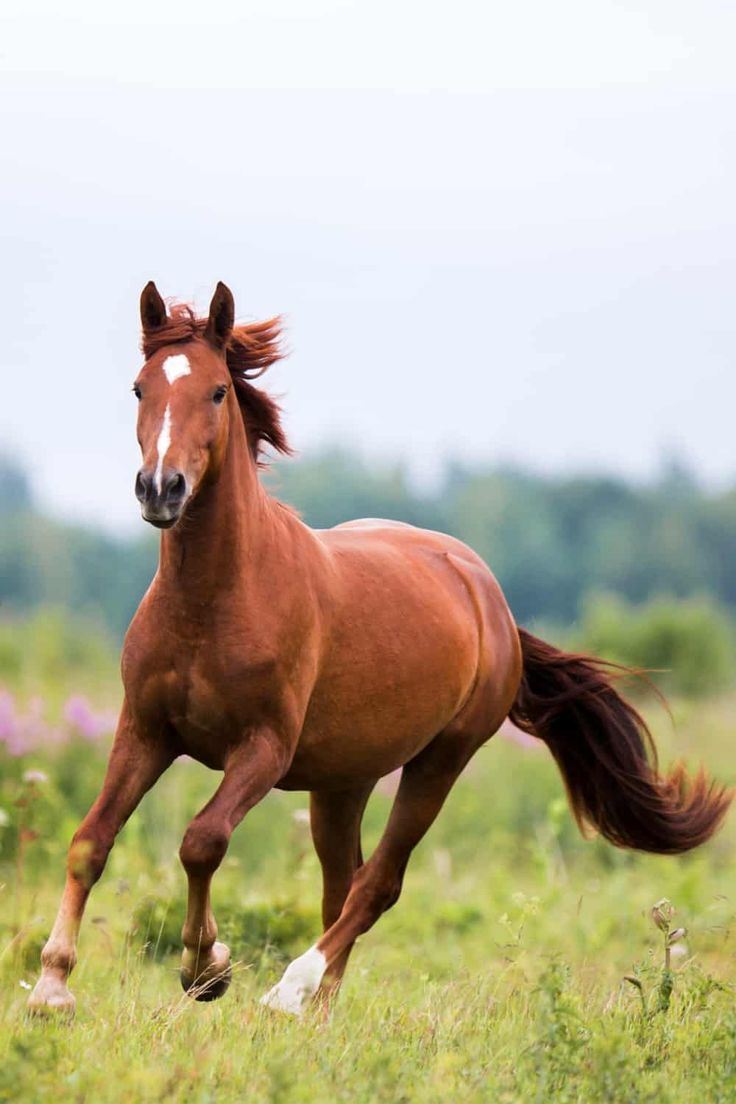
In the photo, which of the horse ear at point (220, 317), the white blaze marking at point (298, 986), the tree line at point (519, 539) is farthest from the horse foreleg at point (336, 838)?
the tree line at point (519, 539)

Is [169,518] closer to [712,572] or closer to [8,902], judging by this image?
[8,902]

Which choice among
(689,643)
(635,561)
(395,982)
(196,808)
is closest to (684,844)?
(395,982)

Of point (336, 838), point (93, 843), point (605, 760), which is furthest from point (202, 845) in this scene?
point (605, 760)

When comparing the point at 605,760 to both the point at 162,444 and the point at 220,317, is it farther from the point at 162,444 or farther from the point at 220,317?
the point at 162,444

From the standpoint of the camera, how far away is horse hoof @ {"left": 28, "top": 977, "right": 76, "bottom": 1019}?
15.6ft

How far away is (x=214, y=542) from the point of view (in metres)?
5.09

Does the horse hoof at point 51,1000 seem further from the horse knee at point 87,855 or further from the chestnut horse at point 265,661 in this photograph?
the horse knee at point 87,855

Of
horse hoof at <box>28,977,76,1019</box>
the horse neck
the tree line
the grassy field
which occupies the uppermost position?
the horse neck

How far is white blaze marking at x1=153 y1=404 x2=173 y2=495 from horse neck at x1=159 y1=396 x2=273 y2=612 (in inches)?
15.7

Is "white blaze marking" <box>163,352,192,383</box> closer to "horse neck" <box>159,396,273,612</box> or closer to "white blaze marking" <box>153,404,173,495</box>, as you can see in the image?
"white blaze marking" <box>153,404,173,495</box>

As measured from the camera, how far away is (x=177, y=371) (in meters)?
4.85

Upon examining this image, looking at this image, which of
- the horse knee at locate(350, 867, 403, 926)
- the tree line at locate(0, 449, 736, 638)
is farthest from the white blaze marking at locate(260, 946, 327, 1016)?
the tree line at locate(0, 449, 736, 638)

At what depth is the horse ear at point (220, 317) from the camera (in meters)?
5.09

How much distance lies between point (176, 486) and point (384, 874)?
2.14 m
